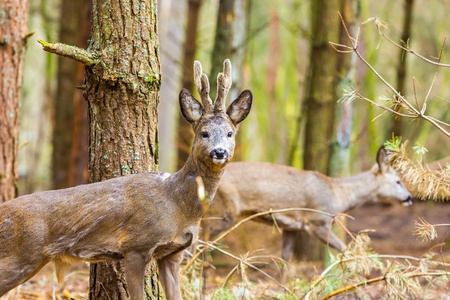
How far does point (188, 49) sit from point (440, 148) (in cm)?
983

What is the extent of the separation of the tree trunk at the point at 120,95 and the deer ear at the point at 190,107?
22.5 inches

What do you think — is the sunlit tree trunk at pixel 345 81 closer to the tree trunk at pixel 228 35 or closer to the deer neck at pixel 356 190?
the deer neck at pixel 356 190

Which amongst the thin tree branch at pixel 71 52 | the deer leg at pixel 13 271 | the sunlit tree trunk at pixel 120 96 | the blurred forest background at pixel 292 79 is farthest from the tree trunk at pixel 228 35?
the deer leg at pixel 13 271

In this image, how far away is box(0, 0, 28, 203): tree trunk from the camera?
8.07 meters

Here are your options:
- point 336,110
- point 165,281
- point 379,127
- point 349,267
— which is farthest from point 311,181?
point 379,127

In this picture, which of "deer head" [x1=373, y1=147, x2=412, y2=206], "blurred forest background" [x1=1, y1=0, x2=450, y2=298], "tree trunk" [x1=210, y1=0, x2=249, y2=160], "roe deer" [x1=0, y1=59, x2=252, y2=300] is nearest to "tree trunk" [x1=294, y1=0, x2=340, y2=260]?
"blurred forest background" [x1=1, y1=0, x2=450, y2=298]

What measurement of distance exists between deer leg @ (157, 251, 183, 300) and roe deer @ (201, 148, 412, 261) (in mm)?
3300

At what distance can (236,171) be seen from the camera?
388 inches

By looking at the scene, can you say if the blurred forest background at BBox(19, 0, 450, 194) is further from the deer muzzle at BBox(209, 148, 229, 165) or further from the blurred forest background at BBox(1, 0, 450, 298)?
the deer muzzle at BBox(209, 148, 229, 165)

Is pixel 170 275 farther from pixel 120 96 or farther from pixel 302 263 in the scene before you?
pixel 302 263

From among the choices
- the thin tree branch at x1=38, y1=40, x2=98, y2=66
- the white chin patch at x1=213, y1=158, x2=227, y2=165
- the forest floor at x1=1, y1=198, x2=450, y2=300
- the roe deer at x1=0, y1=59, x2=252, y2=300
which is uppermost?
the thin tree branch at x1=38, y1=40, x2=98, y2=66

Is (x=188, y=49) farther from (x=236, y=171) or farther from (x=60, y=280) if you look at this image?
(x=60, y=280)

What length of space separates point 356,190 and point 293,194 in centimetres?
123

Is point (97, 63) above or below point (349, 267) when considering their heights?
above
